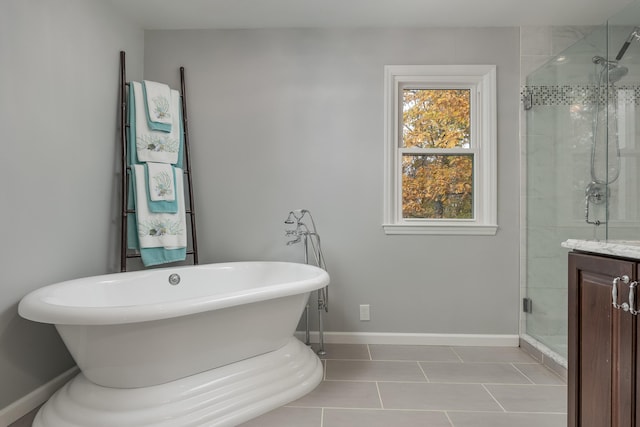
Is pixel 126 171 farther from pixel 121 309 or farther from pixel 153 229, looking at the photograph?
pixel 121 309

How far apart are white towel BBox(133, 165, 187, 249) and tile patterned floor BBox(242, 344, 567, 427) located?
1.35m

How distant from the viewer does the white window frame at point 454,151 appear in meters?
2.81

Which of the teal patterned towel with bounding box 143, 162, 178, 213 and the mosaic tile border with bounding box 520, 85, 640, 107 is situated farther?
the teal patterned towel with bounding box 143, 162, 178, 213

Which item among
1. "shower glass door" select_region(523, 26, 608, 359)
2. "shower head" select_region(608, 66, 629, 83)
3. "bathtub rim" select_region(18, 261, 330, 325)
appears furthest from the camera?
"shower glass door" select_region(523, 26, 608, 359)

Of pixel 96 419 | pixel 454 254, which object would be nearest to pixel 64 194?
pixel 96 419

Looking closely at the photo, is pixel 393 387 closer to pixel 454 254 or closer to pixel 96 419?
pixel 454 254

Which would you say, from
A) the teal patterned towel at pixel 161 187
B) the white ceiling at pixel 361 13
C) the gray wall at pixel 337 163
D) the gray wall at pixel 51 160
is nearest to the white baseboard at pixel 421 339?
the gray wall at pixel 337 163

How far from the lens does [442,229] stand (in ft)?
9.30

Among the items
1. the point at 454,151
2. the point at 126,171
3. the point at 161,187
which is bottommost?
the point at 161,187

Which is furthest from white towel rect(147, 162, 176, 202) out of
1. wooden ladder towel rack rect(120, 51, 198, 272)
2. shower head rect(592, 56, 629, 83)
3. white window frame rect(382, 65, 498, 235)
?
shower head rect(592, 56, 629, 83)

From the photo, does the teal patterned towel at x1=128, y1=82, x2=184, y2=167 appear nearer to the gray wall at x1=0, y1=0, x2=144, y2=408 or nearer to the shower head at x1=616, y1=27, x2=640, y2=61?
the gray wall at x1=0, y1=0, x2=144, y2=408

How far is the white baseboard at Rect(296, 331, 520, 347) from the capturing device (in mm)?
2814

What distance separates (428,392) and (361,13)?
2462mm

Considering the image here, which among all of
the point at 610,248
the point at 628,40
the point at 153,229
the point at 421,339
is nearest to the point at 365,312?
the point at 421,339
